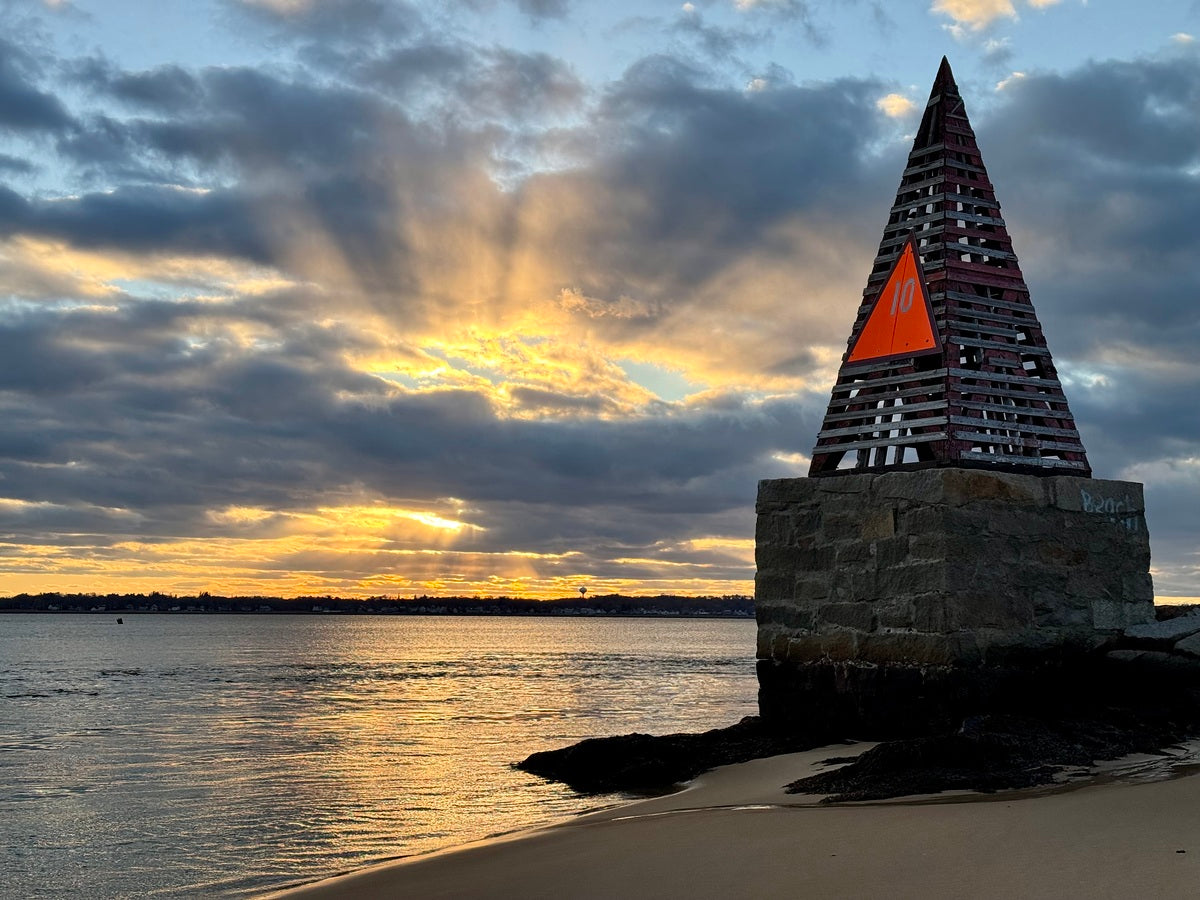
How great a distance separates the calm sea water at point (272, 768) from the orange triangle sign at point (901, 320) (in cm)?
562

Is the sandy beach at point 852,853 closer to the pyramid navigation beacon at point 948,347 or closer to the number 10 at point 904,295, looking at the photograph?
the pyramid navigation beacon at point 948,347

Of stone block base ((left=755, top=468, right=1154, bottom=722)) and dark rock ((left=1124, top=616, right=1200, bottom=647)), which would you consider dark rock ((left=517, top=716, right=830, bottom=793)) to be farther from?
dark rock ((left=1124, top=616, right=1200, bottom=647))

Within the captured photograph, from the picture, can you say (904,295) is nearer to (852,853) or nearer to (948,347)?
(948,347)

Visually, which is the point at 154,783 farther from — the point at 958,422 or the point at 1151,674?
the point at 1151,674

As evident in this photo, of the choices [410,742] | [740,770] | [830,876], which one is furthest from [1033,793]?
[410,742]

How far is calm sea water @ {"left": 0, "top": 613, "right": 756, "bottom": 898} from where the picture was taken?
30.2 ft

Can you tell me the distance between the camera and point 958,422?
10.8 m

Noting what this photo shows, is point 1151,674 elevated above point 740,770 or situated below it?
above

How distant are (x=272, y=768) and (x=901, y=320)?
33.3ft

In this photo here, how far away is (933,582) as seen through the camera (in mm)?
9945

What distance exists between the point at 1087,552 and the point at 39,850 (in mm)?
10140

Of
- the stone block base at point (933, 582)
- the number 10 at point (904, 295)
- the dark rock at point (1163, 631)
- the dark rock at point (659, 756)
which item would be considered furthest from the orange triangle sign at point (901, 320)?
the dark rock at point (659, 756)

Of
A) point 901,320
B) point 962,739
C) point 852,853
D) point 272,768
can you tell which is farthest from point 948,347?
point 272,768

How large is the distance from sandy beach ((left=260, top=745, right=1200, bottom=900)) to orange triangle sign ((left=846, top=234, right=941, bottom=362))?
5.35 m
